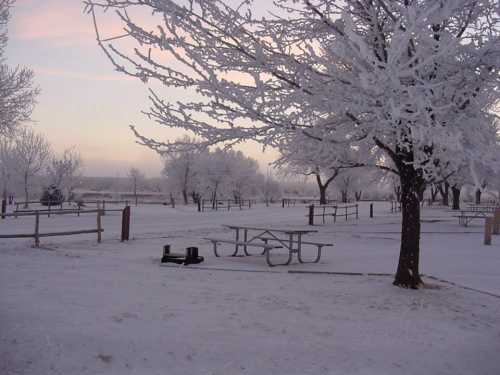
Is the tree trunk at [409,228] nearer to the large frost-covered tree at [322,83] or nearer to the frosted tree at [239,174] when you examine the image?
the large frost-covered tree at [322,83]

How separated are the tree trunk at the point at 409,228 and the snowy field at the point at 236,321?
0.87 ft

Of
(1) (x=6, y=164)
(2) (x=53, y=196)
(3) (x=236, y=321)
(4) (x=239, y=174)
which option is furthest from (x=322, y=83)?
(4) (x=239, y=174)

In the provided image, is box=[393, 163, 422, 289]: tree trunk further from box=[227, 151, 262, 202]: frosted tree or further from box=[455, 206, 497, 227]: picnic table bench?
box=[227, 151, 262, 202]: frosted tree

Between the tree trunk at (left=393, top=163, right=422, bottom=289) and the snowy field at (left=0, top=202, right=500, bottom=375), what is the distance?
0.87 feet

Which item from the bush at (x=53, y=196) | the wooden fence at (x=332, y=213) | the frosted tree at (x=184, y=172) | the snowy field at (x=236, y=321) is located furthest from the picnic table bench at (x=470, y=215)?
the frosted tree at (x=184, y=172)

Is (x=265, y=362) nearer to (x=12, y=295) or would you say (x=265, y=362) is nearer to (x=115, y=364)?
(x=115, y=364)

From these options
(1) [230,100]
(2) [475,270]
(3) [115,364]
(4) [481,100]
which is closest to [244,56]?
(1) [230,100]

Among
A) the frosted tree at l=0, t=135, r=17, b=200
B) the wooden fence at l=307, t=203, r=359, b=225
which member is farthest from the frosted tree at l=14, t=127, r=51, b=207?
the wooden fence at l=307, t=203, r=359, b=225

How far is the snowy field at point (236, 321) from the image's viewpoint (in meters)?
4.00

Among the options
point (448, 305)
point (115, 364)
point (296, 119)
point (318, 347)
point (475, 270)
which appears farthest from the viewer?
point (475, 270)

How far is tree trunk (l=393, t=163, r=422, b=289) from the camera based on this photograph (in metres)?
6.71

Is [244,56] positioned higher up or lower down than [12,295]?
higher up

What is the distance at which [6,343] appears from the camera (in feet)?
13.3

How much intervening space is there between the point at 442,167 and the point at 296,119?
2.08 meters
